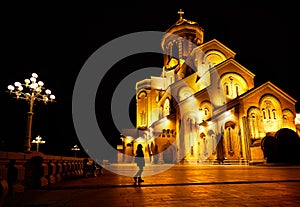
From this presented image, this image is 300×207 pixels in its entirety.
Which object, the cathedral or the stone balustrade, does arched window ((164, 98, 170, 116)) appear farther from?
the stone balustrade

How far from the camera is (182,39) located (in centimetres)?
5053

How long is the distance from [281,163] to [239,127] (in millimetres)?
6997

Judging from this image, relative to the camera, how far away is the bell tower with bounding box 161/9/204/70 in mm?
49828

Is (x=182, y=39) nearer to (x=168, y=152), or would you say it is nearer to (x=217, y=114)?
(x=217, y=114)

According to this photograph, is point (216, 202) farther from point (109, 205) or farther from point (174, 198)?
point (109, 205)

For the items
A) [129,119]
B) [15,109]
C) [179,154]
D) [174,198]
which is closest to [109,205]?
[174,198]

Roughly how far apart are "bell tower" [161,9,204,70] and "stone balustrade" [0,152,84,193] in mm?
42839

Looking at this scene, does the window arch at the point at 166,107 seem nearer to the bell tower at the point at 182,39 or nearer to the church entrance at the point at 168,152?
the bell tower at the point at 182,39

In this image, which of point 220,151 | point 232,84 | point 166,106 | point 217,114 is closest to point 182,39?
point 166,106

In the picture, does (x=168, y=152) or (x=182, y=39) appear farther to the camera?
(x=182, y=39)

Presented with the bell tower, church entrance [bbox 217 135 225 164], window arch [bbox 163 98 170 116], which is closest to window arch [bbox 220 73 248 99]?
church entrance [bbox 217 135 225 164]

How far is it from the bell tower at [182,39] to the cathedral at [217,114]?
2.13ft

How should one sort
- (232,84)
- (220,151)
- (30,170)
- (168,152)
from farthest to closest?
(168,152) → (232,84) → (220,151) → (30,170)

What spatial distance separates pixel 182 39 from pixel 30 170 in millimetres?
47696
